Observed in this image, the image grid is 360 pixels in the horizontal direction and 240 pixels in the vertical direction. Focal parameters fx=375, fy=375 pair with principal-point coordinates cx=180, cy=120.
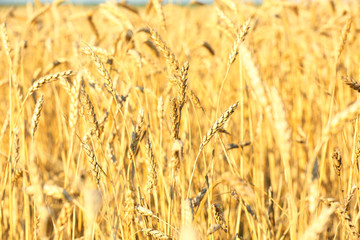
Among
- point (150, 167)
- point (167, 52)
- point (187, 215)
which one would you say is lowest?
point (187, 215)

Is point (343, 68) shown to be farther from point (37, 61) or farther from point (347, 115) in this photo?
point (37, 61)

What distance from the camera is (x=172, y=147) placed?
87cm

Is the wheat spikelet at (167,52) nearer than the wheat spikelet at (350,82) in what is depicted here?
No

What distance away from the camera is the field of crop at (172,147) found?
773 mm

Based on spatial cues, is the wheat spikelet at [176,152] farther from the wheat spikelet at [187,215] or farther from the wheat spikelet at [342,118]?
the wheat spikelet at [342,118]

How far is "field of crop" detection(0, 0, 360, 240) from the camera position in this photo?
30.4 inches

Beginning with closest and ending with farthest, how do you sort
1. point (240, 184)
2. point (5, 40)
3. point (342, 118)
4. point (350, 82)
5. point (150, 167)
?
point (342, 118), point (240, 184), point (350, 82), point (150, 167), point (5, 40)

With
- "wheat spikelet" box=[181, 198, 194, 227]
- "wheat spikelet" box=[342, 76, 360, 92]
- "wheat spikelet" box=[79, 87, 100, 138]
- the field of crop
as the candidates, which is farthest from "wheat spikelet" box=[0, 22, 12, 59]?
"wheat spikelet" box=[342, 76, 360, 92]

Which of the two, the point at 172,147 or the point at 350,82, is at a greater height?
the point at 350,82

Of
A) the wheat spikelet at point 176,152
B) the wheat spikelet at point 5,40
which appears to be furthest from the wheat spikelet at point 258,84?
the wheat spikelet at point 5,40

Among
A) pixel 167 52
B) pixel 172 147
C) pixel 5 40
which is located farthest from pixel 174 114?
pixel 5 40

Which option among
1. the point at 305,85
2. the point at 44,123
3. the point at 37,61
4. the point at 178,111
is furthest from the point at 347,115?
the point at 37,61

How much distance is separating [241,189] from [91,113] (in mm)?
401

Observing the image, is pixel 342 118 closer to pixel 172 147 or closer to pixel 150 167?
pixel 172 147
